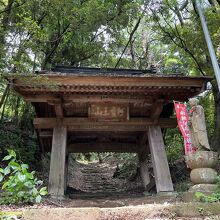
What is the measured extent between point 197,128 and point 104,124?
144 inches

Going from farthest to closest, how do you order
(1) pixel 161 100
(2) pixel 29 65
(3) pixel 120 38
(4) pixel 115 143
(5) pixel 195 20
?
(3) pixel 120 38 → (2) pixel 29 65 → (4) pixel 115 143 → (5) pixel 195 20 → (1) pixel 161 100

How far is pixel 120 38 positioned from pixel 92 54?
1913mm

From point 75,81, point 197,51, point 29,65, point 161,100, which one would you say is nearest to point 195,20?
point 197,51

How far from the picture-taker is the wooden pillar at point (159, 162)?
816 cm

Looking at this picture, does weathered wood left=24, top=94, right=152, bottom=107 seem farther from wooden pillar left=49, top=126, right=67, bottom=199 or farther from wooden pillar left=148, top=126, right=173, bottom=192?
wooden pillar left=148, top=126, right=173, bottom=192

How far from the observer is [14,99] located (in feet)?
46.5

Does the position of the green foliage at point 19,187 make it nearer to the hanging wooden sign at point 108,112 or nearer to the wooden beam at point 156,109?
the hanging wooden sign at point 108,112

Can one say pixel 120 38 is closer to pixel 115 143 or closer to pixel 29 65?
pixel 29 65

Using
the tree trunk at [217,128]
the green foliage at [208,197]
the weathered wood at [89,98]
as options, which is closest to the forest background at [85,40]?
the tree trunk at [217,128]

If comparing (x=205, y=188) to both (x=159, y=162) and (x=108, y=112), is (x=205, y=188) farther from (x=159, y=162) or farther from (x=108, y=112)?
(x=108, y=112)

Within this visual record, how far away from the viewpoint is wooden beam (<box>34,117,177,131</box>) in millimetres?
8828

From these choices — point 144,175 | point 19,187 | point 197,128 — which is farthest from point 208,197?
point 144,175

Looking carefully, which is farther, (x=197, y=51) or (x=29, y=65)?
(x=29, y=65)

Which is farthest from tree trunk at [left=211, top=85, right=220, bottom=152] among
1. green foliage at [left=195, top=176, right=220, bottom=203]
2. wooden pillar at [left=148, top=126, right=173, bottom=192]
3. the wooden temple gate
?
green foliage at [left=195, top=176, right=220, bottom=203]
